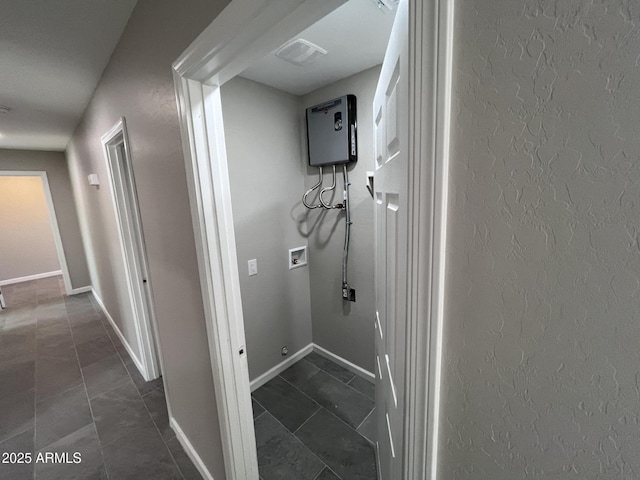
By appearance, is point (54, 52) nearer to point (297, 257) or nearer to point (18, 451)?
point (297, 257)

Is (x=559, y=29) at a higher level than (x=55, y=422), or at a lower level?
higher

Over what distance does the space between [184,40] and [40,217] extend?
6.85 metres

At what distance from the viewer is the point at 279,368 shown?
2229 millimetres

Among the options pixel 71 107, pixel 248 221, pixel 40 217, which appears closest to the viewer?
pixel 248 221

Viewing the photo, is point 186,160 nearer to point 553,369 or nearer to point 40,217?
point 553,369

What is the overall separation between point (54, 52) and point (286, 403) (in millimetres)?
2651

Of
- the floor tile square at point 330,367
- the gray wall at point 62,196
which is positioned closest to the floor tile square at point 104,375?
the floor tile square at point 330,367

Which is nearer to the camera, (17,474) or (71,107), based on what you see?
(17,474)

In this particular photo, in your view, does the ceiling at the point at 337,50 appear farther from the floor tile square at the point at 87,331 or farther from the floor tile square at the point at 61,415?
the floor tile square at the point at 87,331

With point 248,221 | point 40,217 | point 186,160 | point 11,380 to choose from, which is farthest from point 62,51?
point 40,217

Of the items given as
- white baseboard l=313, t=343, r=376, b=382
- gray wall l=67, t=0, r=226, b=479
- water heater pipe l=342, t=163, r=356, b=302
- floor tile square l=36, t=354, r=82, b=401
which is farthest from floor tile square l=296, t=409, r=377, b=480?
floor tile square l=36, t=354, r=82, b=401

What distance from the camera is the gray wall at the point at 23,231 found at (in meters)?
4.81

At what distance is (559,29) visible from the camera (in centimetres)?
28

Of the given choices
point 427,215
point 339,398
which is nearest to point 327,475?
point 339,398
